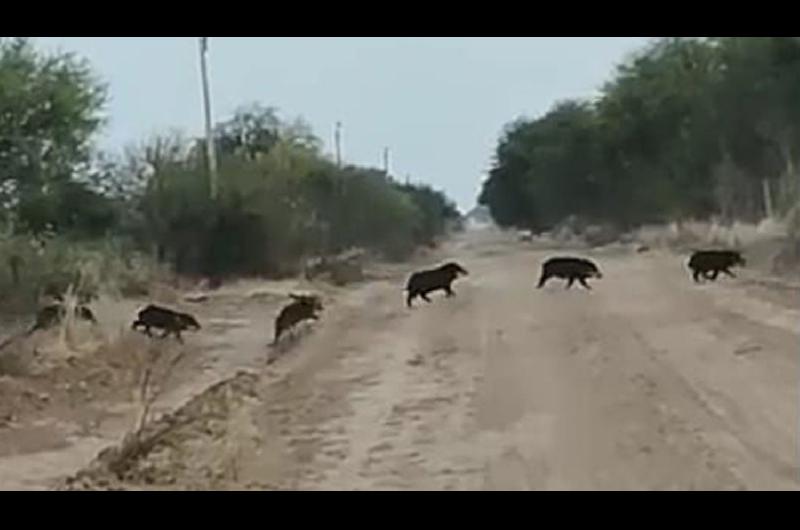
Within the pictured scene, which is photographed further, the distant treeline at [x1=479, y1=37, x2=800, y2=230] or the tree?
the distant treeline at [x1=479, y1=37, x2=800, y2=230]

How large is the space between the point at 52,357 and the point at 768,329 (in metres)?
9.58

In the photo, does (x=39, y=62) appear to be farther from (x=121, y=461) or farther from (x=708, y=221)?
(x=708, y=221)

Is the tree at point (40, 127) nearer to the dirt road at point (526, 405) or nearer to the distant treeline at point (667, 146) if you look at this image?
the dirt road at point (526, 405)

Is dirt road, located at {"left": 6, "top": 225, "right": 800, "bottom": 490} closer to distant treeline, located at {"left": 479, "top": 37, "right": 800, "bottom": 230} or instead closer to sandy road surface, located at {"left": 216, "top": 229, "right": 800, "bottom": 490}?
sandy road surface, located at {"left": 216, "top": 229, "right": 800, "bottom": 490}

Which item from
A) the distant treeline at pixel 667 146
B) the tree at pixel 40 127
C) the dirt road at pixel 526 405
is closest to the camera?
the dirt road at pixel 526 405

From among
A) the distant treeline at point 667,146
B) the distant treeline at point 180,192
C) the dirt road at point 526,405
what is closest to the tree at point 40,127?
the distant treeline at point 180,192

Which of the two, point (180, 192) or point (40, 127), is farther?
point (180, 192)

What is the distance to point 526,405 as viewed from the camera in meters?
15.2

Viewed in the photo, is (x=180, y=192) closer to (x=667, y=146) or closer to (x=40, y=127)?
(x=40, y=127)

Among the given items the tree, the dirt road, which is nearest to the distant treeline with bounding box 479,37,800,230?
the dirt road

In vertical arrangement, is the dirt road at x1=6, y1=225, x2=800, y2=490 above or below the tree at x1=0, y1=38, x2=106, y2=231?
below

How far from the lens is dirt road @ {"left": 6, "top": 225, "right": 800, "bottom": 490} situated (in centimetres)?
1112

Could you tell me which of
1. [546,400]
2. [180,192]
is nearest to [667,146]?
[180,192]

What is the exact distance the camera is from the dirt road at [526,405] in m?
11.1
